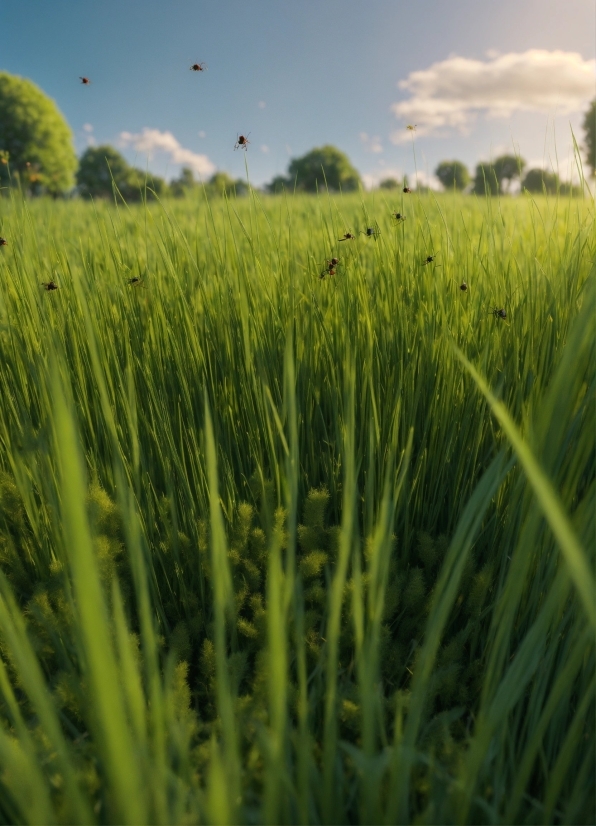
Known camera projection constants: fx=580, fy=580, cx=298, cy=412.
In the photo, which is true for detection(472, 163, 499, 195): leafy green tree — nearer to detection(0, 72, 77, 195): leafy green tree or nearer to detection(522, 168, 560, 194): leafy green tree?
detection(522, 168, 560, 194): leafy green tree

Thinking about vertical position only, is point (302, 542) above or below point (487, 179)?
below

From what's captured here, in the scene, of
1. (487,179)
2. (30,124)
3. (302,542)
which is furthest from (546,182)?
(30,124)

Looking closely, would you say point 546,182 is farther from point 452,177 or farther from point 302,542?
point 302,542

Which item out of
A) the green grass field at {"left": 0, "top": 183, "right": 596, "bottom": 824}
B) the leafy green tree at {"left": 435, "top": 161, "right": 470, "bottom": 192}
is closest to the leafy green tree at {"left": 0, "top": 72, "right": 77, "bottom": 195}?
the leafy green tree at {"left": 435, "top": 161, "right": 470, "bottom": 192}

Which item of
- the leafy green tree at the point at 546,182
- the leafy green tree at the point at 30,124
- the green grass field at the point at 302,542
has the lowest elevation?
the green grass field at the point at 302,542

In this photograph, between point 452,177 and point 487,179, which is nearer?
point 487,179

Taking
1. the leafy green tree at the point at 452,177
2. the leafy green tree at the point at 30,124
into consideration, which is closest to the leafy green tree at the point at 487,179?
the leafy green tree at the point at 452,177

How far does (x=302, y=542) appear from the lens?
3.25 feet

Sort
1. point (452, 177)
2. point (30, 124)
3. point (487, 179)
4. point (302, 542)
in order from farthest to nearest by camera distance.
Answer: point (30, 124), point (452, 177), point (487, 179), point (302, 542)

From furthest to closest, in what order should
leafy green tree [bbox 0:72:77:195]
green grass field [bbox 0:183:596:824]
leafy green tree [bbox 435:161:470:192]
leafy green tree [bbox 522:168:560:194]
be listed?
leafy green tree [bbox 0:72:77:195] → leafy green tree [bbox 435:161:470:192] → leafy green tree [bbox 522:168:560:194] → green grass field [bbox 0:183:596:824]

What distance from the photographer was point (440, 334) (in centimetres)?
123

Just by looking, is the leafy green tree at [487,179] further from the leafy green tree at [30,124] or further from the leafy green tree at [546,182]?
the leafy green tree at [30,124]

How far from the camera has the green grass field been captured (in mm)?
522

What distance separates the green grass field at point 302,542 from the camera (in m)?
0.52
